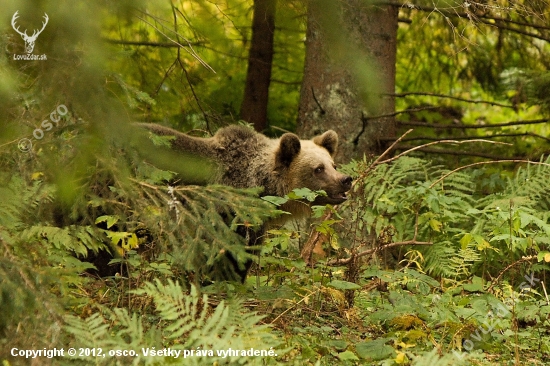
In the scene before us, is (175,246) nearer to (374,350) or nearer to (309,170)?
(374,350)

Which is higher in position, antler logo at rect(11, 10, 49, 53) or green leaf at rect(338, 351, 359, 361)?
antler logo at rect(11, 10, 49, 53)

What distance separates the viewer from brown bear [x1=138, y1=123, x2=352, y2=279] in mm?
7094

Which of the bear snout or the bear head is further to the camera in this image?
the bear head

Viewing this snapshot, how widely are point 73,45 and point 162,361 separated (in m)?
1.82

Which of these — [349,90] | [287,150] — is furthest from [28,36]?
[349,90]

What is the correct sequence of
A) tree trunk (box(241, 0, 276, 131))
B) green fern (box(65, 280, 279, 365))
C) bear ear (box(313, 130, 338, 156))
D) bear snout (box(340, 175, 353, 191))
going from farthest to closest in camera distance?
tree trunk (box(241, 0, 276, 131)) < bear ear (box(313, 130, 338, 156)) < bear snout (box(340, 175, 353, 191)) < green fern (box(65, 280, 279, 365))

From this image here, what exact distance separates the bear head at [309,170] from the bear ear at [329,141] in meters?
0.19

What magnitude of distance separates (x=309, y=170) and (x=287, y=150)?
397mm

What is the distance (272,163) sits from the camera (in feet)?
24.5

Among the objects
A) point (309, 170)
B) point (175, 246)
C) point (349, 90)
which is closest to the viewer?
point (175, 246)
